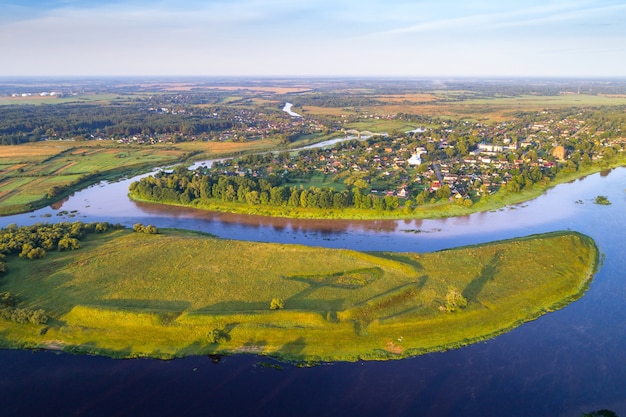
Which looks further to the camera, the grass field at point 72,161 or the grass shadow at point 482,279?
the grass field at point 72,161

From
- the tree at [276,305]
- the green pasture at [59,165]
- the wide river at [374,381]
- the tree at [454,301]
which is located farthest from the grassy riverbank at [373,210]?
the tree at [276,305]

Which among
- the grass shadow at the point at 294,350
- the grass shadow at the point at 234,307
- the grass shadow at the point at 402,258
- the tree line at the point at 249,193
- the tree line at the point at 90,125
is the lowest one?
the grass shadow at the point at 294,350

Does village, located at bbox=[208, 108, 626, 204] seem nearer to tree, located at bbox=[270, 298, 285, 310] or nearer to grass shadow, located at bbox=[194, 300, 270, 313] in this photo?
tree, located at bbox=[270, 298, 285, 310]

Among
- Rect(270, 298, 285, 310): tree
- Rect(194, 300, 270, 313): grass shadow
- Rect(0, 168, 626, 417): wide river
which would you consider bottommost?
Rect(0, 168, 626, 417): wide river

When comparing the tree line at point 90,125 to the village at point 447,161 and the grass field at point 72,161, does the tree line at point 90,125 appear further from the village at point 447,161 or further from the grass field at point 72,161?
the village at point 447,161

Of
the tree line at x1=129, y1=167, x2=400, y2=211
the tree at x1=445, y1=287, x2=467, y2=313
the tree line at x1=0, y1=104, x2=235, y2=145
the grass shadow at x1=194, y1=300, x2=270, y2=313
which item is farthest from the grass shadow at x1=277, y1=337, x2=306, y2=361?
the tree line at x1=0, y1=104, x2=235, y2=145

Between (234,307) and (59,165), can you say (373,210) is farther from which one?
(59,165)

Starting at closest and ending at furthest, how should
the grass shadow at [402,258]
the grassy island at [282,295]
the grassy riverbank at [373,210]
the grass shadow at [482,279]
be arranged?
the grassy island at [282,295]
the grass shadow at [482,279]
the grass shadow at [402,258]
the grassy riverbank at [373,210]

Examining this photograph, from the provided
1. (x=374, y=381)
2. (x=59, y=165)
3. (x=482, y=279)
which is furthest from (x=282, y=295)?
(x=59, y=165)

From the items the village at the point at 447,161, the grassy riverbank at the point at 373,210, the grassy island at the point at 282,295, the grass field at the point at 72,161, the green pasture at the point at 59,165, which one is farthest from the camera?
the village at the point at 447,161

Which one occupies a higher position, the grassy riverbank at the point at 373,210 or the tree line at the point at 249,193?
the tree line at the point at 249,193
